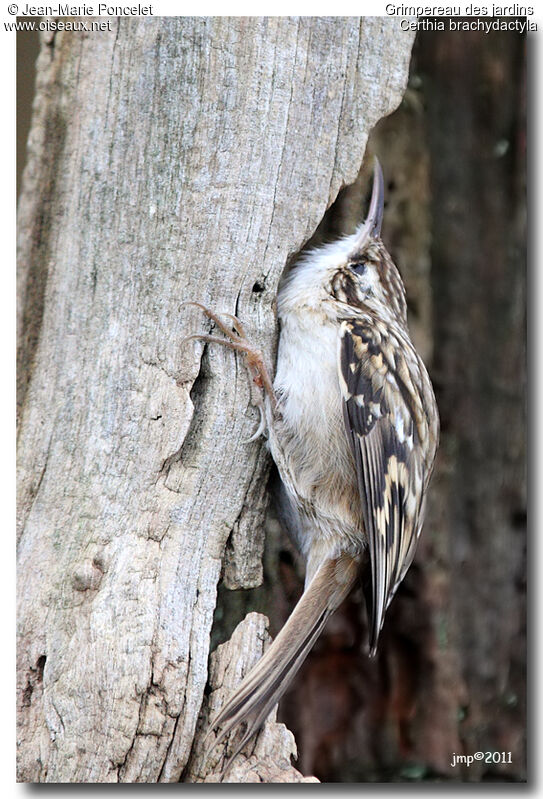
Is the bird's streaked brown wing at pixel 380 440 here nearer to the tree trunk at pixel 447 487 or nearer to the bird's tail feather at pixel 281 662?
the bird's tail feather at pixel 281 662

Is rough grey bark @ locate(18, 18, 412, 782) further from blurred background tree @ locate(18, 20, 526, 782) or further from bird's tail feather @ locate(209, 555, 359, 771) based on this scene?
blurred background tree @ locate(18, 20, 526, 782)

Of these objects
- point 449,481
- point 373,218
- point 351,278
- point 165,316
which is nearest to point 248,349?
point 165,316

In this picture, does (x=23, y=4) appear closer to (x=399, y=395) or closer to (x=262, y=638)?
(x=399, y=395)

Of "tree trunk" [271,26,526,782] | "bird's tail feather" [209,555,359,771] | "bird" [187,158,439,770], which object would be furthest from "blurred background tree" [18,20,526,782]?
"bird's tail feather" [209,555,359,771]

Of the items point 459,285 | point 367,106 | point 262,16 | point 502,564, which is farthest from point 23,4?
point 502,564

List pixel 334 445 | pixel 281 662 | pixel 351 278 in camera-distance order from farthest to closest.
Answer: pixel 351 278
pixel 334 445
pixel 281 662

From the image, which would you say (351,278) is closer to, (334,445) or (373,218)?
(373,218)
